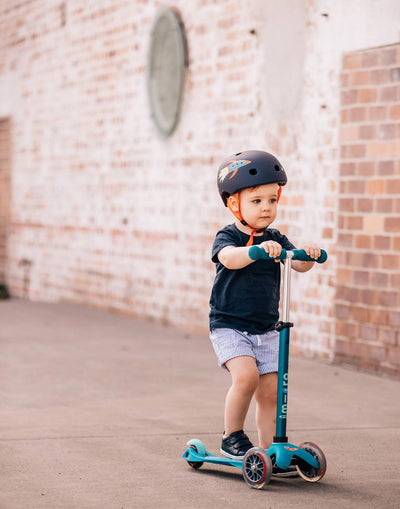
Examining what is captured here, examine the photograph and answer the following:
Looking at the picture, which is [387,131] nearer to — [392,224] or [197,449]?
[392,224]

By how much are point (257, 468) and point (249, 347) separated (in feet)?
2.00

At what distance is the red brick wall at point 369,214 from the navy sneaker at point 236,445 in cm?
330

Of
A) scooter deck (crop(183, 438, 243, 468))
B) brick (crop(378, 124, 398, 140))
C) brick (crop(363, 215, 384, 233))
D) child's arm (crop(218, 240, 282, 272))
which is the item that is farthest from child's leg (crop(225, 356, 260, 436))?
brick (crop(378, 124, 398, 140))

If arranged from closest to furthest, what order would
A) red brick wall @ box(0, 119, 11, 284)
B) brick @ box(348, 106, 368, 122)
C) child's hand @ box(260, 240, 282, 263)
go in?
1. child's hand @ box(260, 240, 282, 263)
2. brick @ box(348, 106, 368, 122)
3. red brick wall @ box(0, 119, 11, 284)

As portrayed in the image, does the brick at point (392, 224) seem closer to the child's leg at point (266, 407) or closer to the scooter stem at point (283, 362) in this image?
the child's leg at point (266, 407)

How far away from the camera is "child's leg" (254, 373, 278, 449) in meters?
5.24

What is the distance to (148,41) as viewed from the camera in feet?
40.1

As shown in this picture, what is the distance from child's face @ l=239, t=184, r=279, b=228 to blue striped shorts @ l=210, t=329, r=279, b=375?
0.55 metres

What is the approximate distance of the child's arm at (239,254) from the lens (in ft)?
15.8

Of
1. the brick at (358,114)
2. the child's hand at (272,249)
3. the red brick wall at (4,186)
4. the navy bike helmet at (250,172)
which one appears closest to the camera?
the child's hand at (272,249)

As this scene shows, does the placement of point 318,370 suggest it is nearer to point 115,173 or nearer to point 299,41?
point 299,41

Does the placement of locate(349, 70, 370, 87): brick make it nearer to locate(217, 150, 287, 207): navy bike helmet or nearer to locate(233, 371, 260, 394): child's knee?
locate(217, 150, 287, 207): navy bike helmet

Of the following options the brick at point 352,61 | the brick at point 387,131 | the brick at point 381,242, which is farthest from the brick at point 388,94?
the brick at point 381,242

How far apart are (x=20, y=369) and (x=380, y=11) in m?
4.04
